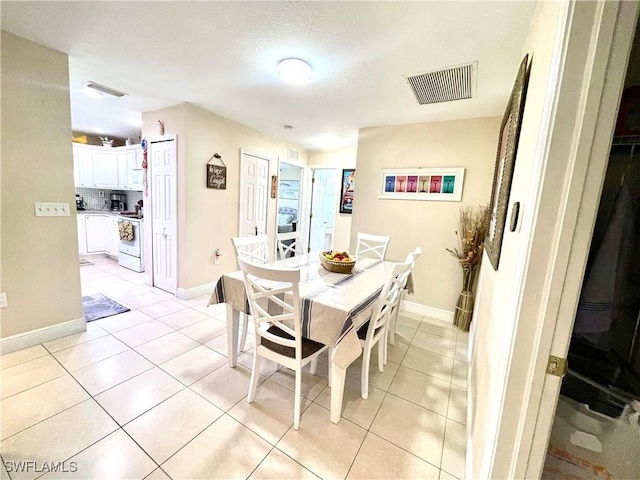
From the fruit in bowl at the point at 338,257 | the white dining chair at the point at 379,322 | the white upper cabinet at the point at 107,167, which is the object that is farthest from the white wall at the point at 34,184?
the white upper cabinet at the point at 107,167

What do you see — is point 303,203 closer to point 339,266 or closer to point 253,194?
point 253,194

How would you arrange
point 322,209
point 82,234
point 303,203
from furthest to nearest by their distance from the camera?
point 322,209
point 303,203
point 82,234

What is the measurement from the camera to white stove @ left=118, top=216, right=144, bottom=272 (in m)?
4.12

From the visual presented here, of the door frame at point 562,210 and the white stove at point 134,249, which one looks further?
the white stove at point 134,249

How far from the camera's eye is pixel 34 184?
2.07m

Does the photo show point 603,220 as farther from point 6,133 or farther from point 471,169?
point 6,133

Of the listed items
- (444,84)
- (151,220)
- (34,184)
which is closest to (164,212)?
(151,220)

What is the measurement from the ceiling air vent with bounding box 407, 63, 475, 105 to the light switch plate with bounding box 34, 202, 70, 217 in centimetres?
316

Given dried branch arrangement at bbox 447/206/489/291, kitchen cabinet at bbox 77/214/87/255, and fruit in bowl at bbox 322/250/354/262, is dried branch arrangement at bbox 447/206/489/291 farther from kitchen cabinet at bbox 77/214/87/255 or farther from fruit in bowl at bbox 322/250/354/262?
kitchen cabinet at bbox 77/214/87/255

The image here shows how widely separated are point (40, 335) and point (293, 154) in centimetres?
409

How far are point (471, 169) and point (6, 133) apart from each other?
165 inches

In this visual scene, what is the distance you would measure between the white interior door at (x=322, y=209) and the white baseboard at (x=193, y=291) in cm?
257

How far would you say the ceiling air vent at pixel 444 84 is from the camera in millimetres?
2043

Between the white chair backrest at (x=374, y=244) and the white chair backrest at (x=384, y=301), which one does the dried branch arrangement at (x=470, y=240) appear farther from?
the white chair backrest at (x=384, y=301)
